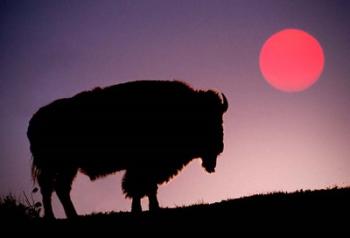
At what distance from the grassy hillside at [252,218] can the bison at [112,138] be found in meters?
3.02

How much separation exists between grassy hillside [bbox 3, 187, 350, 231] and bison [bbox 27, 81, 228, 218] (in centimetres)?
302

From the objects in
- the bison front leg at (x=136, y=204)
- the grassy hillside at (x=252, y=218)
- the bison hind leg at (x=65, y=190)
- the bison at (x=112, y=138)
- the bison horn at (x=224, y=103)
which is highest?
the bison horn at (x=224, y=103)

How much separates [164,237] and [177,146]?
18.7 ft

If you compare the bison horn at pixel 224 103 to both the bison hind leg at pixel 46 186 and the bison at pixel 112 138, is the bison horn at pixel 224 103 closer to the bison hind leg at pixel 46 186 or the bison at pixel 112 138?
the bison at pixel 112 138

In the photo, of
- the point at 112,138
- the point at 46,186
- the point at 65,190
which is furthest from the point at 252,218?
the point at 46,186

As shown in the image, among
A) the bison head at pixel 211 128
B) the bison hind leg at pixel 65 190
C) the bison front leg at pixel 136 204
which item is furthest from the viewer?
the bison head at pixel 211 128

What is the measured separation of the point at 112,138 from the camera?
33.7 feet

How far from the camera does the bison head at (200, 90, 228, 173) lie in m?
11.2

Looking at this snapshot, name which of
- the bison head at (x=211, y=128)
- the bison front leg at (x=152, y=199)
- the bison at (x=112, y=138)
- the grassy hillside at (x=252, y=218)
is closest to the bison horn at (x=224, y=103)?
the bison head at (x=211, y=128)

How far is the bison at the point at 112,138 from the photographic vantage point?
10012mm

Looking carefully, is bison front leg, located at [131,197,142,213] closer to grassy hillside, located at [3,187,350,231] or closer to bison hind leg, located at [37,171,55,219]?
bison hind leg, located at [37,171,55,219]

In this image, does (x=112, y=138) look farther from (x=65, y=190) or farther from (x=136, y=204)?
(x=136, y=204)

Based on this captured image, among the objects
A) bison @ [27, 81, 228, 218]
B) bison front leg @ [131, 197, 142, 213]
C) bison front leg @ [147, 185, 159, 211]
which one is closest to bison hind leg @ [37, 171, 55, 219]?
bison @ [27, 81, 228, 218]

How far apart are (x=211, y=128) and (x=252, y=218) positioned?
5738 mm
